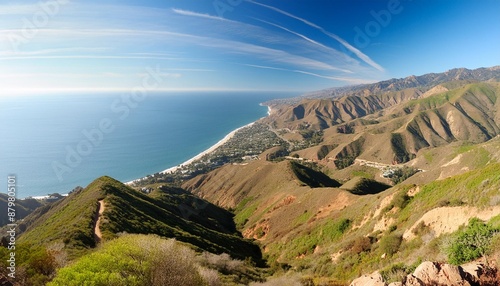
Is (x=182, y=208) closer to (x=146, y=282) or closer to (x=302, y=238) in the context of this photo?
(x=302, y=238)

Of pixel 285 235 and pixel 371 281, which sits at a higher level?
pixel 371 281

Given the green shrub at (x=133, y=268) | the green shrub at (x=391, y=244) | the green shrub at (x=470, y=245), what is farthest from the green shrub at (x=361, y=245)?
the green shrub at (x=133, y=268)

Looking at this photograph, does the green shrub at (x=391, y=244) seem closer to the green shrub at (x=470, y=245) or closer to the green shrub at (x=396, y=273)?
the green shrub at (x=396, y=273)

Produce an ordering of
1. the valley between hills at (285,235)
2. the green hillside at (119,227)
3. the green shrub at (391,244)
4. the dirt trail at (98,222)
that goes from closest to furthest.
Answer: the valley between hills at (285,235) → the green shrub at (391,244) → the green hillside at (119,227) → the dirt trail at (98,222)

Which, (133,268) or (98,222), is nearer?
(133,268)

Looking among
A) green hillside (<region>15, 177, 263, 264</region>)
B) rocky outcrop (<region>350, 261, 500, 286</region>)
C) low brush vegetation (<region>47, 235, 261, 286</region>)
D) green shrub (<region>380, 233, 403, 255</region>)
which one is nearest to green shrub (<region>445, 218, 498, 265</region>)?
rocky outcrop (<region>350, 261, 500, 286</region>)

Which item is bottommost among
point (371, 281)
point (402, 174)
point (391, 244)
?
point (402, 174)

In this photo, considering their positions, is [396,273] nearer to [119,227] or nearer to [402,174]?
[119,227]

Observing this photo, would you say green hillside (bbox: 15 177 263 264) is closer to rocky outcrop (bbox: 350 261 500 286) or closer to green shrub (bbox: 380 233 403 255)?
green shrub (bbox: 380 233 403 255)

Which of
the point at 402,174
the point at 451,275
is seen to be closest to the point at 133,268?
the point at 451,275
